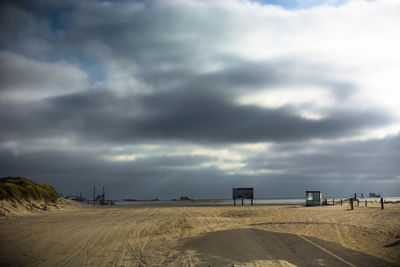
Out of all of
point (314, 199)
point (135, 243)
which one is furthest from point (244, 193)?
point (135, 243)

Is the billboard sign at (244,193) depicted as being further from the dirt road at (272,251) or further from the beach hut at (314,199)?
the dirt road at (272,251)

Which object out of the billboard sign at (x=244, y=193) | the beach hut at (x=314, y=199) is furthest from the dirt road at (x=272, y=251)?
the billboard sign at (x=244, y=193)

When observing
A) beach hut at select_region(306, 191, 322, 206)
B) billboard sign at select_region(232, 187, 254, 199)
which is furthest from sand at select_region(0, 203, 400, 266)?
billboard sign at select_region(232, 187, 254, 199)

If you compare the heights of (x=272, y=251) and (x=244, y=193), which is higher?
(x=272, y=251)

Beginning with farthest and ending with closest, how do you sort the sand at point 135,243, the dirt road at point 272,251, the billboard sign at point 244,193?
1. the billboard sign at point 244,193
2. the sand at point 135,243
3. the dirt road at point 272,251

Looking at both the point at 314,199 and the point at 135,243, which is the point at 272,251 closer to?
the point at 135,243

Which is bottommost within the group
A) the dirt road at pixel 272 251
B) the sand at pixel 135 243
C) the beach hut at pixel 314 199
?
the beach hut at pixel 314 199

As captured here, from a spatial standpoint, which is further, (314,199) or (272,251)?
(314,199)

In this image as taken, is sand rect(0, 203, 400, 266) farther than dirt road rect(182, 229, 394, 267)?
Yes

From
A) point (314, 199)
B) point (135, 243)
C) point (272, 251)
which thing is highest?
point (272, 251)

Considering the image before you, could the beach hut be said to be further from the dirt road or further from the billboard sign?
the dirt road

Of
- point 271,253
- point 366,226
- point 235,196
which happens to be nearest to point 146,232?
point 271,253

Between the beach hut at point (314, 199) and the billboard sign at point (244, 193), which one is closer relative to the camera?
the beach hut at point (314, 199)

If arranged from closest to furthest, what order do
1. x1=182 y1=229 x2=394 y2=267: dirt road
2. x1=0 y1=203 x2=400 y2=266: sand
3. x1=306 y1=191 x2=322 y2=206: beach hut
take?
x1=182 y1=229 x2=394 y2=267: dirt road < x1=0 y1=203 x2=400 y2=266: sand < x1=306 y1=191 x2=322 y2=206: beach hut
